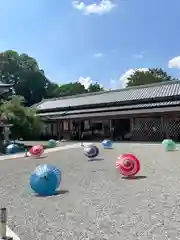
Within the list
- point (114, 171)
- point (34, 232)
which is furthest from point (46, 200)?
point (114, 171)

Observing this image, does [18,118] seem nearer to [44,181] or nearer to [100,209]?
[44,181]

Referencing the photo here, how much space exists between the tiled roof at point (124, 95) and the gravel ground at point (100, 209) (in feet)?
87.4

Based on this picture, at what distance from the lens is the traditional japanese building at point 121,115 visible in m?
33.3

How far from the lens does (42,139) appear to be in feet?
138

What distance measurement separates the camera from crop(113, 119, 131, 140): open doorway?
120 feet

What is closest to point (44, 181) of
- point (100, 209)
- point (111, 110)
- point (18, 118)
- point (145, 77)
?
point (100, 209)

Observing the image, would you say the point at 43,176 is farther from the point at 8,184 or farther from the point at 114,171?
the point at 114,171

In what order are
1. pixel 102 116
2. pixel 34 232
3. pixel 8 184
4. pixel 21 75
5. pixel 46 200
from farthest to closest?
1. pixel 21 75
2. pixel 102 116
3. pixel 8 184
4. pixel 46 200
5. pixel 34 232

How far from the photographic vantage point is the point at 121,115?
34.6 metres

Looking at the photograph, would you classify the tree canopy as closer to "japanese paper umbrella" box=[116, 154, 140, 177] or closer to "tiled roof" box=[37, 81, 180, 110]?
"tiled roof" box=[37, 81, 180, 110]

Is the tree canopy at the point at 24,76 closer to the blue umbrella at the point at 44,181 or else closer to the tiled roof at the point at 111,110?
the tiled roof at the point at 111,110

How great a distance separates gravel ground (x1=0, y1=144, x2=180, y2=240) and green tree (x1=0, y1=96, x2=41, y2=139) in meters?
19.1

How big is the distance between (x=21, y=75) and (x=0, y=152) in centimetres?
4859

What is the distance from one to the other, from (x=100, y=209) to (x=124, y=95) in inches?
1341
